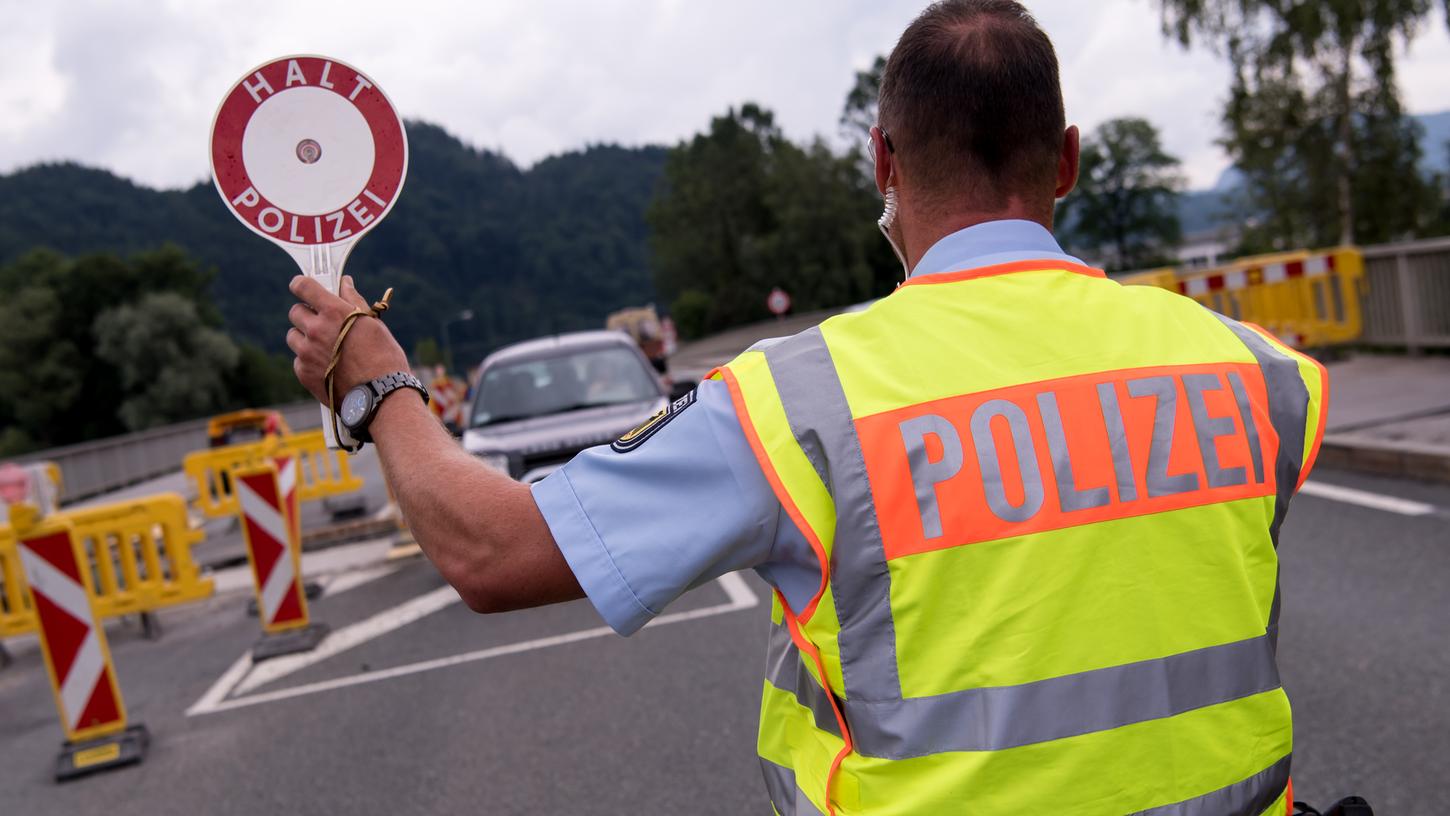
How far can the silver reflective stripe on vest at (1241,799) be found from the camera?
1.53 metres

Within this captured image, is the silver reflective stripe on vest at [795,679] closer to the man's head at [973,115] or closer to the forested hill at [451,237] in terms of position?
the man's head at [973,115]

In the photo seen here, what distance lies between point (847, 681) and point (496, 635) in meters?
6.39

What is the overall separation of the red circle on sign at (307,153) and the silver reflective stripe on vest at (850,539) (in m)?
0.87

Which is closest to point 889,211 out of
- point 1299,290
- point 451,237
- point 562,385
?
point 562,385

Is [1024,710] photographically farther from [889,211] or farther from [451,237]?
[451,237]

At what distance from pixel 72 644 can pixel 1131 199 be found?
4047 inches

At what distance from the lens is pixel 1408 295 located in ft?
47.3

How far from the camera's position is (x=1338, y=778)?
4203mm

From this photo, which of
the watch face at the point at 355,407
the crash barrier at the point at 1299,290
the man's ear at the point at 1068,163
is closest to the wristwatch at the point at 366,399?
the watch face at the point at 355,407

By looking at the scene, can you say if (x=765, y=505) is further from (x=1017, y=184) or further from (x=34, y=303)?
(x=34, y=303)

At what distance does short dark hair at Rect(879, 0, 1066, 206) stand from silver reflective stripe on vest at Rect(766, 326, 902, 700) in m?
0.35

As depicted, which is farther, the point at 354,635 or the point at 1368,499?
the point at 1368,499

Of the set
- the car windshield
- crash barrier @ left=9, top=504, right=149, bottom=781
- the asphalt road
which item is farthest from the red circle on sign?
the car windshield

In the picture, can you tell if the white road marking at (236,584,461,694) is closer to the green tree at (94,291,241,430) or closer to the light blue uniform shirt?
the light blue uniform shirt
